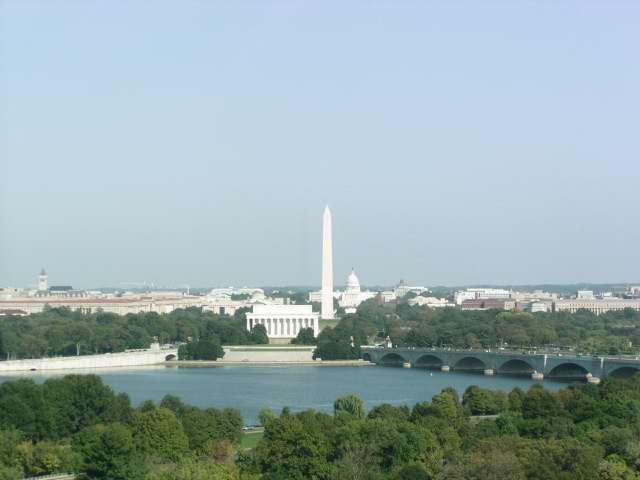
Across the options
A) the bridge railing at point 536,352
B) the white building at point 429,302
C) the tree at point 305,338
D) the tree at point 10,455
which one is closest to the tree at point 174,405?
the tree at point 10,455

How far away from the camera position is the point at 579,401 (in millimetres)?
32812

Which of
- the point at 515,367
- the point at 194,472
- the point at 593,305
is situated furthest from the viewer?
the point at 593,305

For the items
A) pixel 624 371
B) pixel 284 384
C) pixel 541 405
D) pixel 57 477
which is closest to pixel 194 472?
pixel 57 477

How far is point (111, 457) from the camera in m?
24.3

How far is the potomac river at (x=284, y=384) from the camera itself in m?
42.0

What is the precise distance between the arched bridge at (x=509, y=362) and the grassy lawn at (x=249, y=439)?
21.6 meters

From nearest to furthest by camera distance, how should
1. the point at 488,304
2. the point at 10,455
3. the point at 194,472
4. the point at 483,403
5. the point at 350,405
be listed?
the point at 194,472, the point at 10,455, the point at 350,405, the point at 483,403, the point at 488,304

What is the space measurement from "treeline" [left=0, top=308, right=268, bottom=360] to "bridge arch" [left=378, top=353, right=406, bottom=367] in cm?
813

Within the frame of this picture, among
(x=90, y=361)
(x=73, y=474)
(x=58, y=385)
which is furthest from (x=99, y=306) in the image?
(x=73, y=474)

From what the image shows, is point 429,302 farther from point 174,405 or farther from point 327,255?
point 174,405

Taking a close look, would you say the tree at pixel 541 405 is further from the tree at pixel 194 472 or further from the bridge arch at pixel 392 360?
the bridge arch at pixel 392 360

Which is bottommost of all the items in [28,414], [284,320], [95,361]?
[28,414]

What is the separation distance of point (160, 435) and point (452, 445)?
18.5 feet

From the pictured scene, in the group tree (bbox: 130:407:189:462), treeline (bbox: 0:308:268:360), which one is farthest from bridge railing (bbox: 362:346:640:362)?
tree (bbox: 130:407:189:462)
